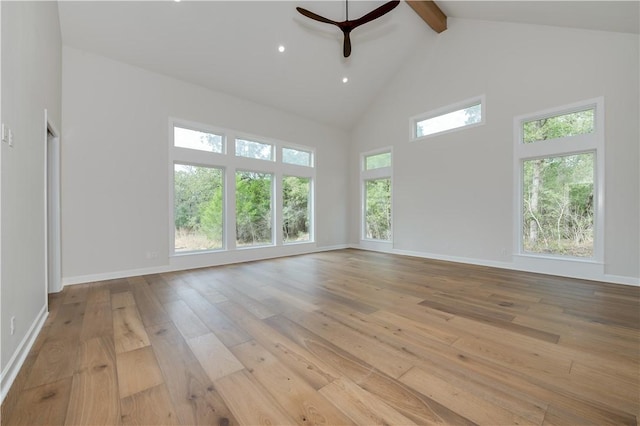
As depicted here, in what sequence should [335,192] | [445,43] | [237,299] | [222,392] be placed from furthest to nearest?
[335,192], [445,43], [237,299], [222,392]

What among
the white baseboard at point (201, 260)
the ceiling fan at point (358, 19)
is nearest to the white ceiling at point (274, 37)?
the ceiling fan at point (358, 19)

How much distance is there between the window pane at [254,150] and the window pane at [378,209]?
2.95 metres

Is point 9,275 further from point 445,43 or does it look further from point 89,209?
point 445,43

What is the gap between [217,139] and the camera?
5.24m

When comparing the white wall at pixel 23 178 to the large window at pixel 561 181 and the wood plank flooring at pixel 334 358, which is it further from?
the large window at pixel 561 181

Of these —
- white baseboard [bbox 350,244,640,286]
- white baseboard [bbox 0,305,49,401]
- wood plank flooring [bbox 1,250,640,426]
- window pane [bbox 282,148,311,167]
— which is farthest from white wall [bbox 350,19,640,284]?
white baseboard [bbox 0,305,49,401]

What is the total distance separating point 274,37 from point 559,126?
16.5ft

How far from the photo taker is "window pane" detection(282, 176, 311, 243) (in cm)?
637

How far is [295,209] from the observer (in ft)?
21.7

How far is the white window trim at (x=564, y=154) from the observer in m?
3.81

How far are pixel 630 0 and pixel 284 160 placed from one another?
18.9 feet

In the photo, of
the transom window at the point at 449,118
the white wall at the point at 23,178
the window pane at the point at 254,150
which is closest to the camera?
the white wall at the point at 23,178

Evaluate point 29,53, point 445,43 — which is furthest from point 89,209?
point 445,43

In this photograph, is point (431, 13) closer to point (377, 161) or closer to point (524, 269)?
point (377, 161)
